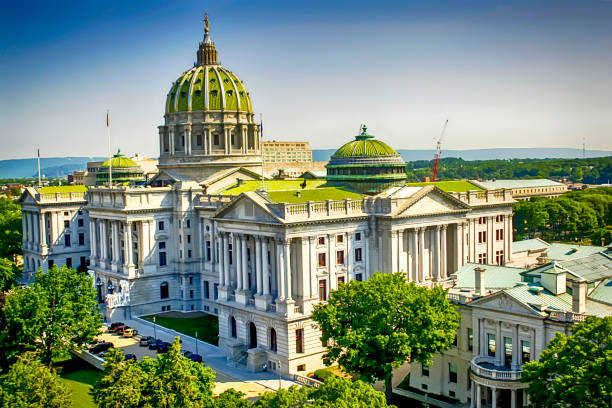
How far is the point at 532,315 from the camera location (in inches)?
2251

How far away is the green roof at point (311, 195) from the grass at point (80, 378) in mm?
29290

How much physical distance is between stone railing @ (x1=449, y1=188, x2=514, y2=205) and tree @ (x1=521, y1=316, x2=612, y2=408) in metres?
48.6

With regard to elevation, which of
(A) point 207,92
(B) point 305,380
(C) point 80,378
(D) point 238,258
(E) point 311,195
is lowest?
(C) point 80,378

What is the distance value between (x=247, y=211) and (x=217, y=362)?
61.8 feet

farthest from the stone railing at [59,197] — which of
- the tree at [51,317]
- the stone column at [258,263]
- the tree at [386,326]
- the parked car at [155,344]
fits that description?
the tree at [386,326]

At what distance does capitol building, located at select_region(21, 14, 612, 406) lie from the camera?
7825 cm

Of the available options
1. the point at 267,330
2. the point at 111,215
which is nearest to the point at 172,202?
the point at 111,215

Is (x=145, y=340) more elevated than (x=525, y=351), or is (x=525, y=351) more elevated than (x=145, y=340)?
(x=525, y=351)

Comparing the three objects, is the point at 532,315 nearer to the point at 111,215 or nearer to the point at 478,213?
the point at 478,213

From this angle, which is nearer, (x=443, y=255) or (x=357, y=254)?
(x=357, y=254)

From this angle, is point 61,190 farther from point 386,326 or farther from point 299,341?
point 386,326

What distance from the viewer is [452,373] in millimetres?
66188

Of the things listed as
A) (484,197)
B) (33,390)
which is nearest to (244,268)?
(33,390)

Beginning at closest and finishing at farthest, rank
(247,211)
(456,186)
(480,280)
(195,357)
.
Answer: (480,280) → (195,357) → (247,211) → (456,186)
